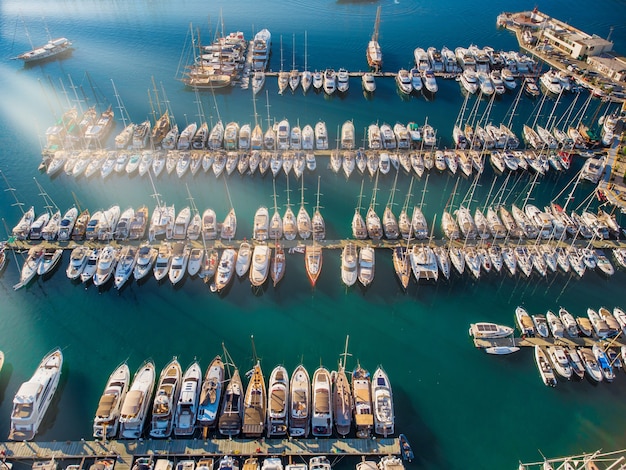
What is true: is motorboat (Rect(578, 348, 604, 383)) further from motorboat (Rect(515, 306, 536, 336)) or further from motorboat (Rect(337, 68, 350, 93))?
motorboat (Rect(337, 68, 350, 93))

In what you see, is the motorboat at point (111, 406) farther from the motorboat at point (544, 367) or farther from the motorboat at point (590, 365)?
the motorboat at point (590, 365)

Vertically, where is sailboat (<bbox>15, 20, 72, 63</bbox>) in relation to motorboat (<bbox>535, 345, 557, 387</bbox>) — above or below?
above

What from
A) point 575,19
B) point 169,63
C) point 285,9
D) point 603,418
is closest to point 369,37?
point 285,9

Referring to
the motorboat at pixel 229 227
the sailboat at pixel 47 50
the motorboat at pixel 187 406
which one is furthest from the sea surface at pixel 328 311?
the sailboat at pixel 47 50

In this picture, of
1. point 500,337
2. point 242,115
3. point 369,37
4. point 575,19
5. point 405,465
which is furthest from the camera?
point 575,19

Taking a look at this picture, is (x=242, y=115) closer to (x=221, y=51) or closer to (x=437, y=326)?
(x=221, y=51)

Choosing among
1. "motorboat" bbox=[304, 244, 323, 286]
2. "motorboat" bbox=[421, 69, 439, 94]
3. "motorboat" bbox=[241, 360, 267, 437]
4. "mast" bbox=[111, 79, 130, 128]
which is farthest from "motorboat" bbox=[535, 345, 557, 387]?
"mast" bbox=[111, 79, 130, 128]
